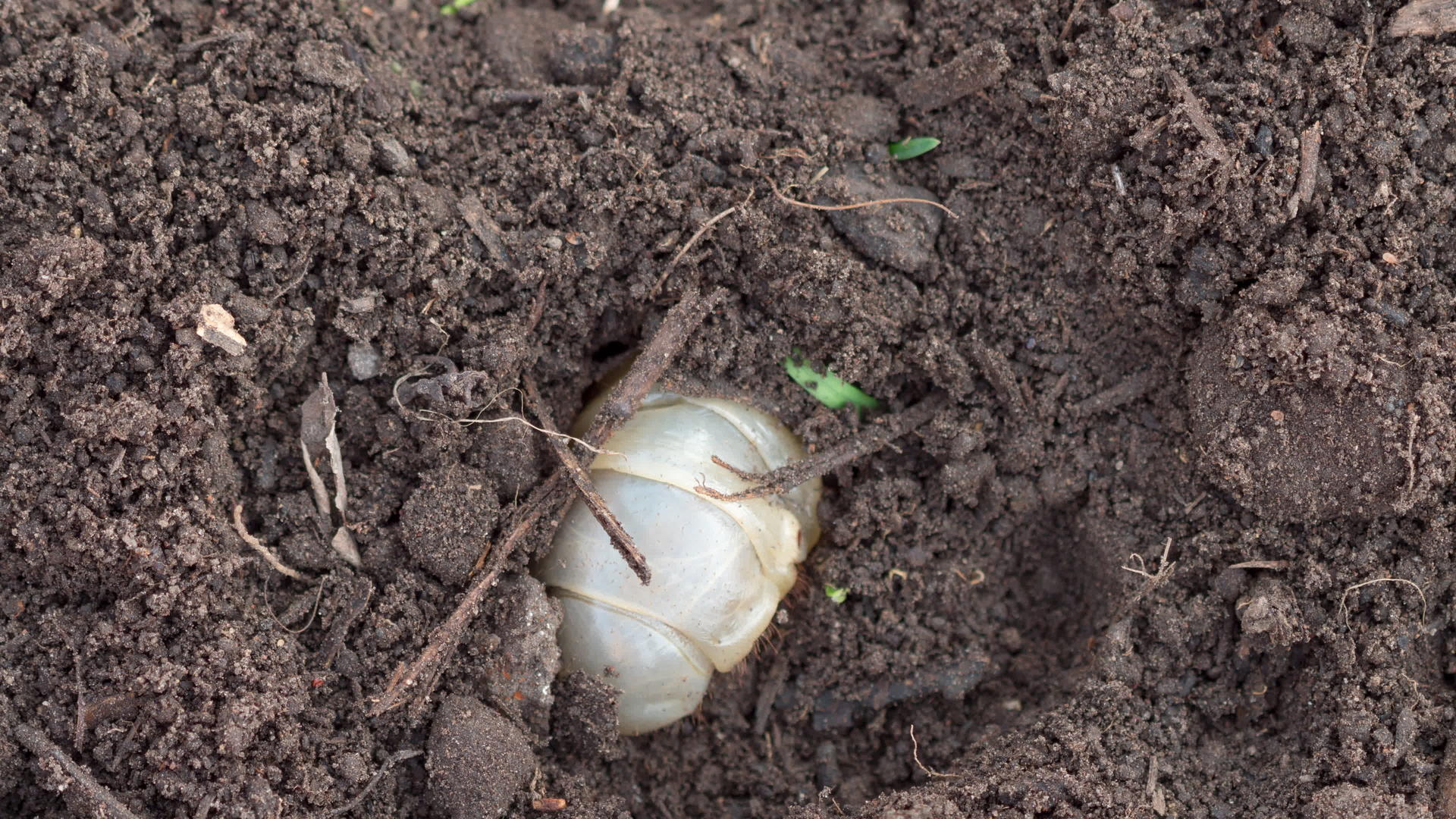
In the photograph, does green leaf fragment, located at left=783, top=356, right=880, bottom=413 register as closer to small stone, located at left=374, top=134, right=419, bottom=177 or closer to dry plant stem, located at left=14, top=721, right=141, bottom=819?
small stone, located at left=374, top=134, right=419, bottom=177

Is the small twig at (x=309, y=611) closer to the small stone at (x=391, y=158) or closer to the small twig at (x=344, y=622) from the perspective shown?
the small twig at (x=344, y=622)

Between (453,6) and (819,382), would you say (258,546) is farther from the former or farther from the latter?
(453,6)

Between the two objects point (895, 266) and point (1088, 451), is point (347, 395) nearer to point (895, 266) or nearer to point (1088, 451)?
point (895, 266)

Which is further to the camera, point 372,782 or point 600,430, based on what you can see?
point 600,430

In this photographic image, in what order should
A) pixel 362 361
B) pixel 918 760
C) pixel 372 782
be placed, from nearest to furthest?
pixel 372 782, pixel 362 361, pixel 918 760

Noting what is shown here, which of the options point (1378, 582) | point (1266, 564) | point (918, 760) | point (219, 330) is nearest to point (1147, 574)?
point (1266, 564)

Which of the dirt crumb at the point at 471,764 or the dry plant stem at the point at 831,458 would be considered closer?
the dirt crumb at the point at 471,764


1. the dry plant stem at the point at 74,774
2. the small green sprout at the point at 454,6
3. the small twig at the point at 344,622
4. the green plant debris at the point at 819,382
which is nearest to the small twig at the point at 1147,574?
the green plant debris at the point at 819,382
